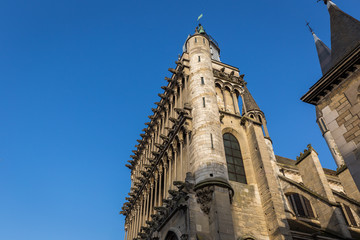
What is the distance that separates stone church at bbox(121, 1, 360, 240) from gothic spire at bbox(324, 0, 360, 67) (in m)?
0.05

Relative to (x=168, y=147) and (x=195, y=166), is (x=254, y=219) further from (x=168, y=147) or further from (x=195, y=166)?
(x=168, y=147)

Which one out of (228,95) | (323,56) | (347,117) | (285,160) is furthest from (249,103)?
(347,117)

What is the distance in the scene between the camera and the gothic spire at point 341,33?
11.1 metres

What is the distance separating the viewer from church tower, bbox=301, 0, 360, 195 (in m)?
9.63

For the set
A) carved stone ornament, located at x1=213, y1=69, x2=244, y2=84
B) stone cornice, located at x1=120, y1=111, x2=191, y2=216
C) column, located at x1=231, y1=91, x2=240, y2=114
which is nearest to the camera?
stone cornice, located at x1=120, y1=111, x2=191, y2=216

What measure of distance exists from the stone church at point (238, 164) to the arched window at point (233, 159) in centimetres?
7

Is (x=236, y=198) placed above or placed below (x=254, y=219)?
above

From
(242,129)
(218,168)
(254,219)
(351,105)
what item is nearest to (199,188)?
(218,168)

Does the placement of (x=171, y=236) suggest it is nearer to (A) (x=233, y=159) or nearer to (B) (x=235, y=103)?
(A) (x=233, y=159)

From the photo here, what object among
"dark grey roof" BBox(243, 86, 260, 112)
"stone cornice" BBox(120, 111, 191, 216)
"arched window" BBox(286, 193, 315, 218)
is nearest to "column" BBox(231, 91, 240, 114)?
"dark grey roof" BBox(243, 86, 260, 112)

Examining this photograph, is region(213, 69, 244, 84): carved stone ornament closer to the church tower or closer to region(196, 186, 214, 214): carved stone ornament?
region(196, 186, 214, 214): carved stone ornament

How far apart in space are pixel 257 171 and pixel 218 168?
3.12 meters

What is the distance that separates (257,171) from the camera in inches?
695

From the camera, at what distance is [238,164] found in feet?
60.3
